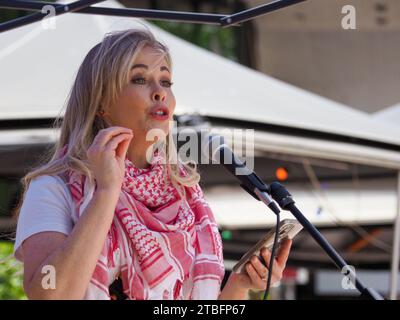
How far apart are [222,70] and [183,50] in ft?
0.90

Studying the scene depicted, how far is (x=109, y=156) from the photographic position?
2.05 m

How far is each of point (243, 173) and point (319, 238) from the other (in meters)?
0.24

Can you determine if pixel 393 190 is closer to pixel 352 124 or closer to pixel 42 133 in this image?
pixel 352 124

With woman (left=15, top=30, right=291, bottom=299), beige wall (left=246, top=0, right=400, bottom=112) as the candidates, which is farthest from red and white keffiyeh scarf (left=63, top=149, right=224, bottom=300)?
beige wall (left=246, top=0, right=400, bottom=112)

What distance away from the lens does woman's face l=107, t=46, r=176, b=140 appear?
225cm

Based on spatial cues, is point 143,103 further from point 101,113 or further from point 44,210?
point 44,210

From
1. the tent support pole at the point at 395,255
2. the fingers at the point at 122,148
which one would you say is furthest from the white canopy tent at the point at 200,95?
the fingers at the point at 122,148

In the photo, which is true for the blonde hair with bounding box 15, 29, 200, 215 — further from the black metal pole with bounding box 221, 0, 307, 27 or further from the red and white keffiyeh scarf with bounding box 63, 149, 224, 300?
the black metal pole with bounding box 221, 0, 307, 27

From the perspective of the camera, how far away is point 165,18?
254cm

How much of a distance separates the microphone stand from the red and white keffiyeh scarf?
30 cm

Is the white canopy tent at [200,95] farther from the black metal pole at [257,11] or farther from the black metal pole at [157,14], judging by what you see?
the black metal pole at [257,11]

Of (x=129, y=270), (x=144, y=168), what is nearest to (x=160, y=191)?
(x=144, y=168)

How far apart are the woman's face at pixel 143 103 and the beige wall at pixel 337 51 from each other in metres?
10.1

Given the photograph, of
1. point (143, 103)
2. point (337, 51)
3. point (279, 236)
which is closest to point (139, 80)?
point (143, 103)
